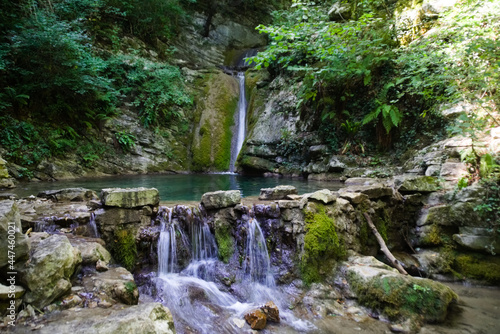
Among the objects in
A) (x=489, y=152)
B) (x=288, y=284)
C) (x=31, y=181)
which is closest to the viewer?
(x=288, y=284)

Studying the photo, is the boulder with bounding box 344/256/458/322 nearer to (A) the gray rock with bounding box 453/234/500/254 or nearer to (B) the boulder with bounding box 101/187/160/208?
(A) the gray rock with bounding box 453/234/500/254

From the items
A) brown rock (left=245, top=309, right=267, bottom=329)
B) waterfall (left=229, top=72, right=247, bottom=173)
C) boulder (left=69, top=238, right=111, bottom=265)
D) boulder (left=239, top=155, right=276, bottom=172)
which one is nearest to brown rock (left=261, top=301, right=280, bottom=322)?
brown rock (left=245, top=309, right=267, bottom=329)

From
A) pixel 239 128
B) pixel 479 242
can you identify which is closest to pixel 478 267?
pixel 479 242

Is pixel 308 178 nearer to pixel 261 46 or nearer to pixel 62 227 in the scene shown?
pixel 62 227

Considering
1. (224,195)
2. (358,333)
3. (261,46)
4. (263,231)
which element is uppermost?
(261,46)

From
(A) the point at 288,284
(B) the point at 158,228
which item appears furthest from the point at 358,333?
(B) the point at 158,228

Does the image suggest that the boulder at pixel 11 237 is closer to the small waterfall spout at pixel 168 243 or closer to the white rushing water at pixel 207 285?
the white rushing water at pixel 207 285

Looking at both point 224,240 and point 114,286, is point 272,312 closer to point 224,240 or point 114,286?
point 224,240

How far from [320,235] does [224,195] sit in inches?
65.1

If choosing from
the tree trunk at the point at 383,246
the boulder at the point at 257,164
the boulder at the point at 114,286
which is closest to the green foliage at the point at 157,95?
the boulder at the point at 257,164

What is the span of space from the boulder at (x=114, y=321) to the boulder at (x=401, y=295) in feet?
8.23

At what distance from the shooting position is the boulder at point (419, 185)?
5.00 metres

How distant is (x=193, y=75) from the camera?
1562 cm

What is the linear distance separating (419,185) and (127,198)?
5404 millimetres
